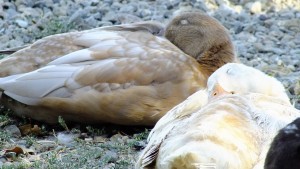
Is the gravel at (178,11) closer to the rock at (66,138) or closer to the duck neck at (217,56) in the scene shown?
the duck neck at (217,56)

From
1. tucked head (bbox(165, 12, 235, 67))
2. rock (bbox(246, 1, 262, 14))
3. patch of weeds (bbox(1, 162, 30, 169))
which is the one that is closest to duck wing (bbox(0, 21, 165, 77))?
tucked head (bbox(165, 12, 235, 67))

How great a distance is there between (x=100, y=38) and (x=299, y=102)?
1.76 meters

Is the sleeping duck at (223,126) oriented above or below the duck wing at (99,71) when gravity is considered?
above

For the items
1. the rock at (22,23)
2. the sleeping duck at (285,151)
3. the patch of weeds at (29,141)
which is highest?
the sleeping duck at (285,151)

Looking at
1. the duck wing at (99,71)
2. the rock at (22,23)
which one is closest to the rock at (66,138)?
the duck wing at (99,71)

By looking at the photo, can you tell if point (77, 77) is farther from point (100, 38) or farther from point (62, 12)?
point (62, 12)

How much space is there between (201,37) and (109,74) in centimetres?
95

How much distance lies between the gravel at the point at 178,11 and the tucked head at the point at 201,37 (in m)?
1.51

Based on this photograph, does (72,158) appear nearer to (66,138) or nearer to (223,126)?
(66,138)

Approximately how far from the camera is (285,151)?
4.36 metres

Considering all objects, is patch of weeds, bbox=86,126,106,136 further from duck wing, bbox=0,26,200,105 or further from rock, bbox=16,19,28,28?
rock, bbox=16,19,28,28

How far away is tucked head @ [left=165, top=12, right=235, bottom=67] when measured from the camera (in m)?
7.93

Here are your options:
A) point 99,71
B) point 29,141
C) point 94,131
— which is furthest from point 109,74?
point 29,141

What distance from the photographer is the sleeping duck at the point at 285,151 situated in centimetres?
432
